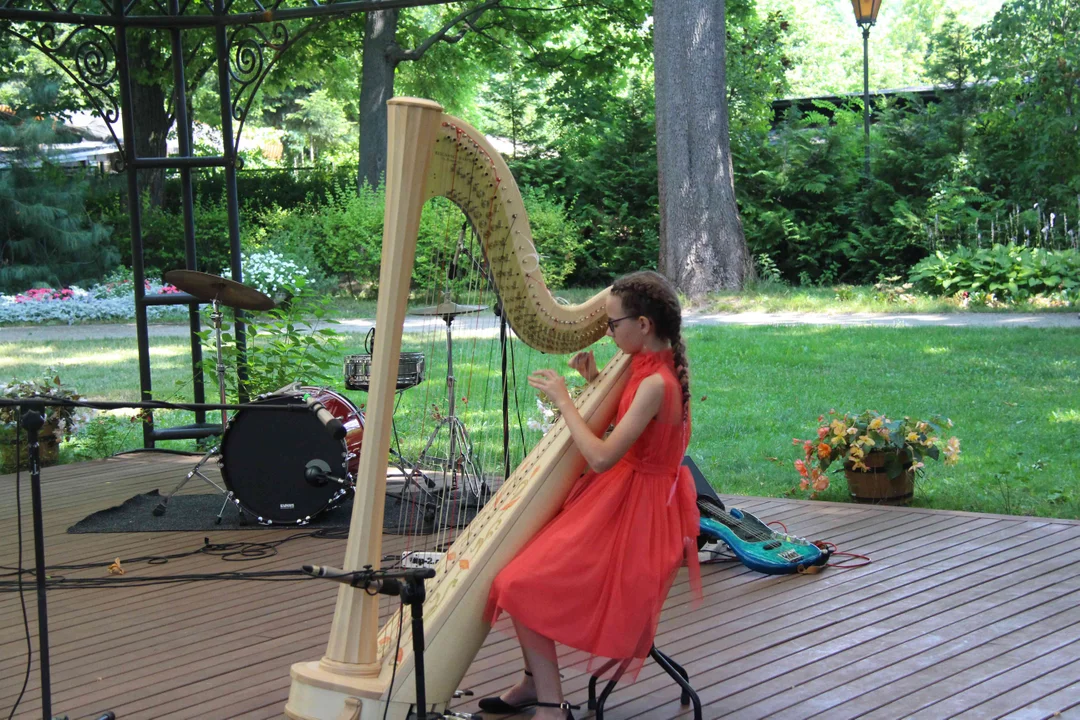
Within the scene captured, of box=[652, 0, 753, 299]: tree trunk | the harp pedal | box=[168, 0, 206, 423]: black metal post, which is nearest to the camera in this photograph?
the harp pedal

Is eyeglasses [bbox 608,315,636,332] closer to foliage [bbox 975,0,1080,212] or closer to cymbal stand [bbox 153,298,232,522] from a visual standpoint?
cymbal stand [bbox 153,298,232,522]

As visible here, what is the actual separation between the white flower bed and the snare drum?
→ 8.52 m

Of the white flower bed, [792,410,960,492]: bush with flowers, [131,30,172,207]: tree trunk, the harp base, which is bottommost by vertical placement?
the harp base

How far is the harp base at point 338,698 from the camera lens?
2.54m

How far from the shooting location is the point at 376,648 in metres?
2.62

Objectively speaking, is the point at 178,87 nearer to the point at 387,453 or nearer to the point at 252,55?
the point at 252,55

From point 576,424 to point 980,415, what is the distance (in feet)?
15.6

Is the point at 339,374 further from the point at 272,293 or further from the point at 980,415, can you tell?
the point at 980,415

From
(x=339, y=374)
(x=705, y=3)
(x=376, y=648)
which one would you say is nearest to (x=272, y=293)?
(x=339, y=374)

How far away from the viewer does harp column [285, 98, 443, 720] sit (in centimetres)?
244

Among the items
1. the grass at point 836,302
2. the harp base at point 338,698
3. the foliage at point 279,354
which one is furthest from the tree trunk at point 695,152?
the harp base at point 338,698

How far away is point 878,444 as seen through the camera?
5.05 meters

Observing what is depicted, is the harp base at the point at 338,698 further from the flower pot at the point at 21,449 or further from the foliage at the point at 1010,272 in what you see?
the foliage at the point at 1010,272

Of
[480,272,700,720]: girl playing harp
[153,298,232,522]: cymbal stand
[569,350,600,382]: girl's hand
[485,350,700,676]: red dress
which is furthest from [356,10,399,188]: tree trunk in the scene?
[485,350,700,676]: red dress
